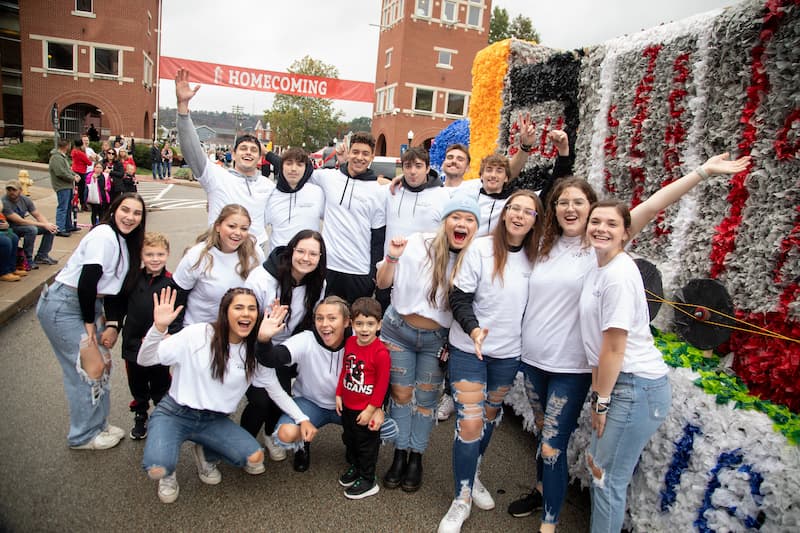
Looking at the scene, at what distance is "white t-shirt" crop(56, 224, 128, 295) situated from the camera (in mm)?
3072

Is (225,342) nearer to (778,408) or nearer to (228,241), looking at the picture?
(228,241)

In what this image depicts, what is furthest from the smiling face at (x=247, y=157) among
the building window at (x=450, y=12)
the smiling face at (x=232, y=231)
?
the building window at (x=450, y=12)

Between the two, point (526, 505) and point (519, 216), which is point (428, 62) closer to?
point (519, 216)

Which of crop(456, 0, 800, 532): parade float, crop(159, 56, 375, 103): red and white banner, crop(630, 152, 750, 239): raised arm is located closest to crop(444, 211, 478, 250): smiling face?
crop(630, 152, 750, 239): raised arm

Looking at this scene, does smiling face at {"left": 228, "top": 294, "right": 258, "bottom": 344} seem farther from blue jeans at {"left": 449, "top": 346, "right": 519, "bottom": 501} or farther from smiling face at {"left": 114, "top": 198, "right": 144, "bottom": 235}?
blue jeans at {"left": 449, "top": 346, "right": 519, "bottom": 501}

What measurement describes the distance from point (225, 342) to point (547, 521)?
2.10 metres

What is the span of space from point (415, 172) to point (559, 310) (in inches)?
75.8

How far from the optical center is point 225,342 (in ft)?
9.98

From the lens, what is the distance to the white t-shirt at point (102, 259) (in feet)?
10.1

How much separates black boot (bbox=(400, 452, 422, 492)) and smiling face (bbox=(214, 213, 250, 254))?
1814 millimetres

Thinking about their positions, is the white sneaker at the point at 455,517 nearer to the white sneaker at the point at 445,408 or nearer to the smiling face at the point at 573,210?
the white sneaker at the point at 445,408

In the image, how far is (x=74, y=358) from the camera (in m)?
3.18

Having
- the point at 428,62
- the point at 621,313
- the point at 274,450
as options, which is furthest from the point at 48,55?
the point at 621,313

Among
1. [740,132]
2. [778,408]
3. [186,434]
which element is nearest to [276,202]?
[186,434]
